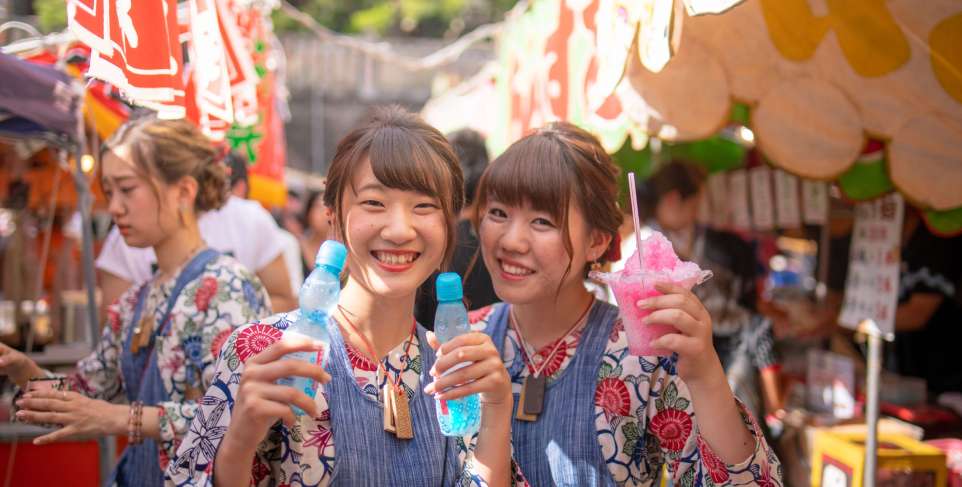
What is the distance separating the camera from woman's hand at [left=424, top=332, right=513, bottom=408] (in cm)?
153

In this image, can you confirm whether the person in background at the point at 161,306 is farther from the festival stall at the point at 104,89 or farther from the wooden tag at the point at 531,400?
the wooden tag at the point at 531,400

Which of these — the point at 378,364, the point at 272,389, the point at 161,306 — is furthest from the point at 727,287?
the point at 272,389

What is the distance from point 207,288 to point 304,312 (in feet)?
4.07

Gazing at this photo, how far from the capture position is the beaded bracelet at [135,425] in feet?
7.54

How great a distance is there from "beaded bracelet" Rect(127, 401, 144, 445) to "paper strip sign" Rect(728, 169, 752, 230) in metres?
4.52

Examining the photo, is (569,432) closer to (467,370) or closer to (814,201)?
(467,370)

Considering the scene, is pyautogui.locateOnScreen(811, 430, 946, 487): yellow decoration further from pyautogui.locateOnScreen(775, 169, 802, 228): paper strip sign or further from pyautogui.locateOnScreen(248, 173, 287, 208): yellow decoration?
pyautogui.locateOnScreen(248, 173, 287, 208): yellow decoration

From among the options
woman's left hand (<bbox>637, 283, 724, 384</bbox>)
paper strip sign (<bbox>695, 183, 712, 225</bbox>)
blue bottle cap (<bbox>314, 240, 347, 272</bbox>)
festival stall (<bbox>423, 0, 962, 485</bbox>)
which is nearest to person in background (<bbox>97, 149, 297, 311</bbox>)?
festival stall (<bbox>423, 0, 962, 485</bbox>)

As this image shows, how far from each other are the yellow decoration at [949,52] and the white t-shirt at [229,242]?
3.23 meters

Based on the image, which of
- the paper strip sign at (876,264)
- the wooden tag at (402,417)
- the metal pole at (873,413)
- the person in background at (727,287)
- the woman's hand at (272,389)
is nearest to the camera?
the woman's hand at (272,389)

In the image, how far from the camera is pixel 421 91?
55.4 feet

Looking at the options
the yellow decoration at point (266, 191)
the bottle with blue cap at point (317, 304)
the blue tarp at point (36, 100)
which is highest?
the yellow decoration at point (266, 191)

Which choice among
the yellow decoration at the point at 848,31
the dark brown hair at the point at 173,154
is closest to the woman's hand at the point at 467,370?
the dark brown hair at the point at 173,154

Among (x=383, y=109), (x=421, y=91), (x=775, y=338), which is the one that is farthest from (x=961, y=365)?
(x=421, y=91)
